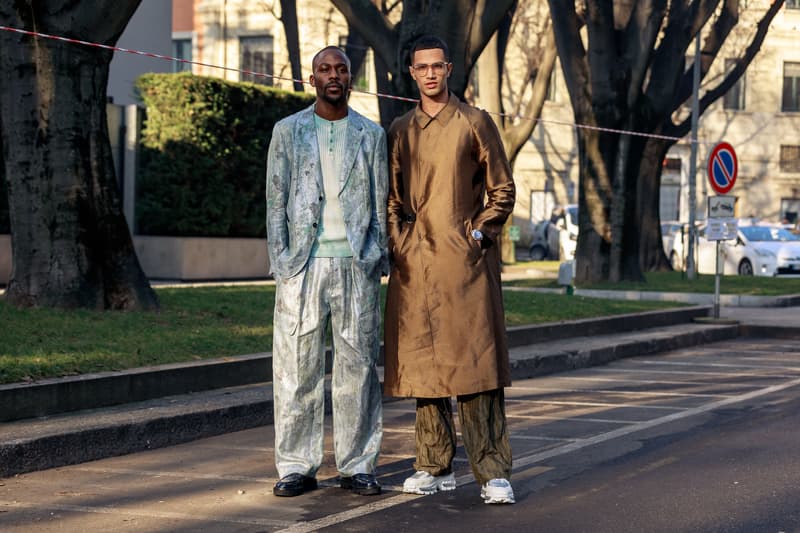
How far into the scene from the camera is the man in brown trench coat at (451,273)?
21.7 ft

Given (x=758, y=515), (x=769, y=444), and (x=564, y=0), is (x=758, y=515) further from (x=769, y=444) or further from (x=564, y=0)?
(x=564, y=0)

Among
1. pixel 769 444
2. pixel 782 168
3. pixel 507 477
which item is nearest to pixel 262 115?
pixel 769 444

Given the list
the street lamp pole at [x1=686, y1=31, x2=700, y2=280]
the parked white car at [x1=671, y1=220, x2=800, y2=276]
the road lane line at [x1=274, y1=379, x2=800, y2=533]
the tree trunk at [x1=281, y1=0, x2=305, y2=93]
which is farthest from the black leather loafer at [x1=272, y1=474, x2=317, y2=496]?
the parked white car at [x1=671, y1=220, x2=800, y2=276]

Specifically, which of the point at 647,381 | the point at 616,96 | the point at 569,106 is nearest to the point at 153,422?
the point at 647,381

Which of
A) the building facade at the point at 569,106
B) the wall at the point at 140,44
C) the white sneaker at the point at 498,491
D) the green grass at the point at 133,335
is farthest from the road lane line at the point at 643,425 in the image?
the building facade at the point at 569,106

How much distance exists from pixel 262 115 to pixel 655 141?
9.43 metres

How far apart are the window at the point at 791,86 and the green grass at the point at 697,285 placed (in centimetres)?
2997

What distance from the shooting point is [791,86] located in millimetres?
58781

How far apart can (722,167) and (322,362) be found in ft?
49.0

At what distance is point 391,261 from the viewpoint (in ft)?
22.4

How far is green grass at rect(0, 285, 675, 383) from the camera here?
943 cm

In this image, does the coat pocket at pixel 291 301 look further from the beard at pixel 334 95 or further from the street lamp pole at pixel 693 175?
the street lamp pole at pixel 693 175

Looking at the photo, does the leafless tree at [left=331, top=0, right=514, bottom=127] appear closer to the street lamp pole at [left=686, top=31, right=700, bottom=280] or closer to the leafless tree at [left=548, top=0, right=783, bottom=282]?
the leafless tree at [left=548, top=0, right=783, bottom=282]

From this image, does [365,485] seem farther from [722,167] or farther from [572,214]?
[572,214]
